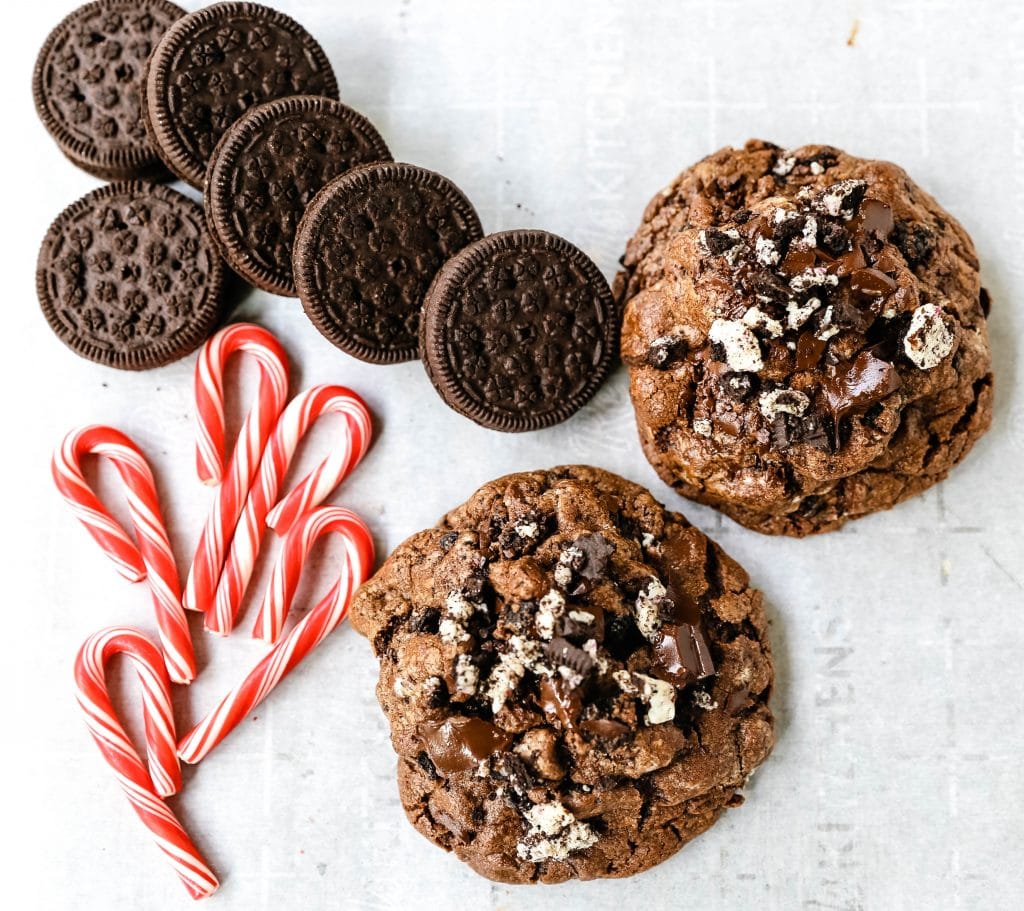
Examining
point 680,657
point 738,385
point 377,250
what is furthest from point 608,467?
point 377,250

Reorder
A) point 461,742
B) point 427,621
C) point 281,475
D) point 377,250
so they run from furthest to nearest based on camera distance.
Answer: point 281,475, point 377,250, point 427,621, point 461,742

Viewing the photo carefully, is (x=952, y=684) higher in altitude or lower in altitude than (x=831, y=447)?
lower

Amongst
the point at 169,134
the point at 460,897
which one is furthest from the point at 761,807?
the point at 169,134

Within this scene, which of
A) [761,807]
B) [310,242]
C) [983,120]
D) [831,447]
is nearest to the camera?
[831,447]

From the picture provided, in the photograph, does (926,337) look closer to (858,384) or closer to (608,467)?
(858,384)

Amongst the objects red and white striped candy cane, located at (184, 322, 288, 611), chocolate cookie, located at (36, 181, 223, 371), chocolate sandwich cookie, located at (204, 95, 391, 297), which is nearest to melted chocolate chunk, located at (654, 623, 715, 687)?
red and white striped candy cane, located at (184, 322, 288, 611)

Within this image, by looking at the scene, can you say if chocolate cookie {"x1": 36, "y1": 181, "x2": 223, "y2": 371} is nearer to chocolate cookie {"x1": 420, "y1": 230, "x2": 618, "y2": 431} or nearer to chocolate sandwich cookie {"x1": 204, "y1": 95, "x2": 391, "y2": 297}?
chocolate sandwich cookie {"x1": 204, "y1": 95, "x2": 391, "y2": 297}

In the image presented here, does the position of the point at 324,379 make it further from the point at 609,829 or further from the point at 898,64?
the point at 898,64
